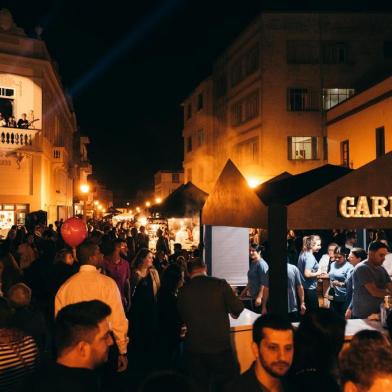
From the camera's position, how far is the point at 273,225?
568 cm

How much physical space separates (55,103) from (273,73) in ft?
44.5

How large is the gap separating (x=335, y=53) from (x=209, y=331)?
89.5 feet

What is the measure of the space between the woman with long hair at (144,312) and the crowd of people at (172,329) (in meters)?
0.02

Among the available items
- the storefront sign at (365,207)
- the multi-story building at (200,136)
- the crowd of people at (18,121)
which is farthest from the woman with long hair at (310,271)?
the multi-story building at (200,136)

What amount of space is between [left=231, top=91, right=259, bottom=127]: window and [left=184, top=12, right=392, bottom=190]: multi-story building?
44 centimetres

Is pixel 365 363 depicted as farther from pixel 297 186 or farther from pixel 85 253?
pixel 297 186

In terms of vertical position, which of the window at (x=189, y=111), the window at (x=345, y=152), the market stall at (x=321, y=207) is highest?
the window at (x=189, y=111)

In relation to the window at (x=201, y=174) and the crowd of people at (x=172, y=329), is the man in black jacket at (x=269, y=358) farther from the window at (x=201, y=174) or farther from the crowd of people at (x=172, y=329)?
the window at (x=201, y=174)

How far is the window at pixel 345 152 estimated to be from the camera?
77.7 ft

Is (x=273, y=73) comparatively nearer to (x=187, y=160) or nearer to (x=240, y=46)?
(x=240, y=46)

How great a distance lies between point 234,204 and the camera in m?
6.89

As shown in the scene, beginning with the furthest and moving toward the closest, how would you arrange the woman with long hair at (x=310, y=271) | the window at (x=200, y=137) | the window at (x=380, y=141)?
the window at (x=200, y=137) < the window at (x=380, y=141) < the woman with long hair at (x=310, y=271)

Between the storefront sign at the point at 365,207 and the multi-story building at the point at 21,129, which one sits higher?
the multi-story building at the point at 21,129

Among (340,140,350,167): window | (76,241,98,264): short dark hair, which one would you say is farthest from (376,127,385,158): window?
(76,241,98,264): short dark hair
